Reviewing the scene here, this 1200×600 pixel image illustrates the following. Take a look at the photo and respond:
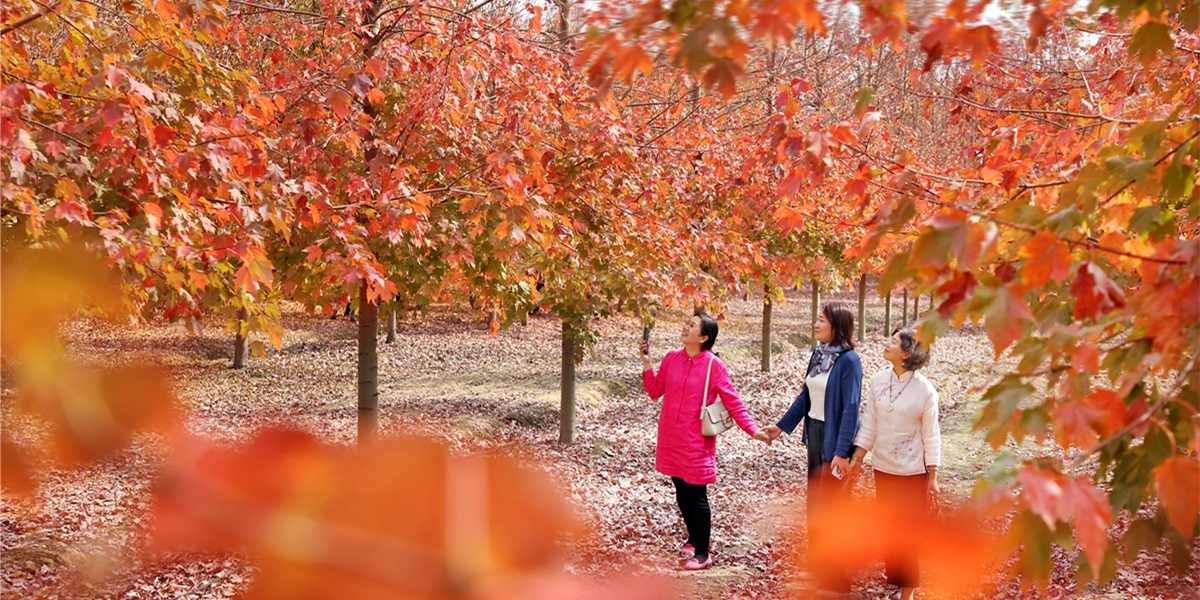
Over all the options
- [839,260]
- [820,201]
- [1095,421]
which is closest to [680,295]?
[820,201]

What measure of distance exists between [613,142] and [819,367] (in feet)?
7.73

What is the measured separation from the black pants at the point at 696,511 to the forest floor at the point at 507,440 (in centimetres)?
18

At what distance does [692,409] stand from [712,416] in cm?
13

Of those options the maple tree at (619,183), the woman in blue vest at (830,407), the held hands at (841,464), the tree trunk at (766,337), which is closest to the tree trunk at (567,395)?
the maple tree at (619,183)

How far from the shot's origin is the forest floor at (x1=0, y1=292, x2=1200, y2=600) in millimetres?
814

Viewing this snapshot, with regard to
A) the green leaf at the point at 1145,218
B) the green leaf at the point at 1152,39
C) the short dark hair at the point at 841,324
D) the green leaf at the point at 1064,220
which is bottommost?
the short dark hair at the point at 841,324

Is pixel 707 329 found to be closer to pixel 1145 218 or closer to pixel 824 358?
pixel 824 358

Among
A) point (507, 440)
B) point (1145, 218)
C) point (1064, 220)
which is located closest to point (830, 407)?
point (1145, 218)

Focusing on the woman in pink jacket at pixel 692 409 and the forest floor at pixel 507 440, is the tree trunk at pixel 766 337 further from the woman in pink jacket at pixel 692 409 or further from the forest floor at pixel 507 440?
the woman in pink jacket at pixel 692 409

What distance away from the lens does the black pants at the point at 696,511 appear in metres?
5.50

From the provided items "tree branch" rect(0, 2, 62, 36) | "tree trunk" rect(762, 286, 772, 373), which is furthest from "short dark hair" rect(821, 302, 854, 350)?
"tree trunk" rect(762, 286, 772, 373)

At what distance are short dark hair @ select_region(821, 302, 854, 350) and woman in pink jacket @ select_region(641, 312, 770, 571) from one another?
2.26ft

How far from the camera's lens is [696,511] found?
18.2ft

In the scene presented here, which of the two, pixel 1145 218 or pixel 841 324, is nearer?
pixel 1145 218
